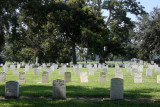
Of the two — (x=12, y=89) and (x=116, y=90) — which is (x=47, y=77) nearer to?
(x=12, y=89)

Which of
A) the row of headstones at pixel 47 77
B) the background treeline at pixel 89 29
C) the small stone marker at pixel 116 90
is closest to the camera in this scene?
the small stone marker at pixel 116 90

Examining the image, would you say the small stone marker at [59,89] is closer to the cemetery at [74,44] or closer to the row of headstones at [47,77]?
the cemetery at [74,44]

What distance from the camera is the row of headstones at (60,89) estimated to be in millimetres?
10500

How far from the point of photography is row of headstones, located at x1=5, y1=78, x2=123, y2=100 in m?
10.5

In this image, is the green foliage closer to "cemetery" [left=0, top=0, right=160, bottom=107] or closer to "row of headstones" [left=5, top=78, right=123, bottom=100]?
"cemetery" [left=0, top=0, right=160, bottom=107]

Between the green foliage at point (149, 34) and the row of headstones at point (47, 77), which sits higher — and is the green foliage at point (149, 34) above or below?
above

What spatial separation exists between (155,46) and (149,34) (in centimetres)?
269

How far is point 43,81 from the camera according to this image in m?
17.1

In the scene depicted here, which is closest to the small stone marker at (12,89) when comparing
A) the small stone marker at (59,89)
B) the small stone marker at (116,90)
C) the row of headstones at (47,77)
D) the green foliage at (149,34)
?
the small stone marker at (59,89)

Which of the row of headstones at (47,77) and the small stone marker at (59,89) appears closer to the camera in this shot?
the small stone marker at (59,89)

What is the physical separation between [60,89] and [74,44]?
3761cm

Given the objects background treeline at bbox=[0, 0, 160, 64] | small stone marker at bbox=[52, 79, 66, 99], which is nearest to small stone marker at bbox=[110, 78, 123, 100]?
small stone marker at bbox=[52, 79, 66, 99]

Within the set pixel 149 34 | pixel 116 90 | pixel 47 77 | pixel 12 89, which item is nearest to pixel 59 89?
pixel 12 89

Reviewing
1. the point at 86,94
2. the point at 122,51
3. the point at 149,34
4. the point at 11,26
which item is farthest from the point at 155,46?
the point at 86,94
